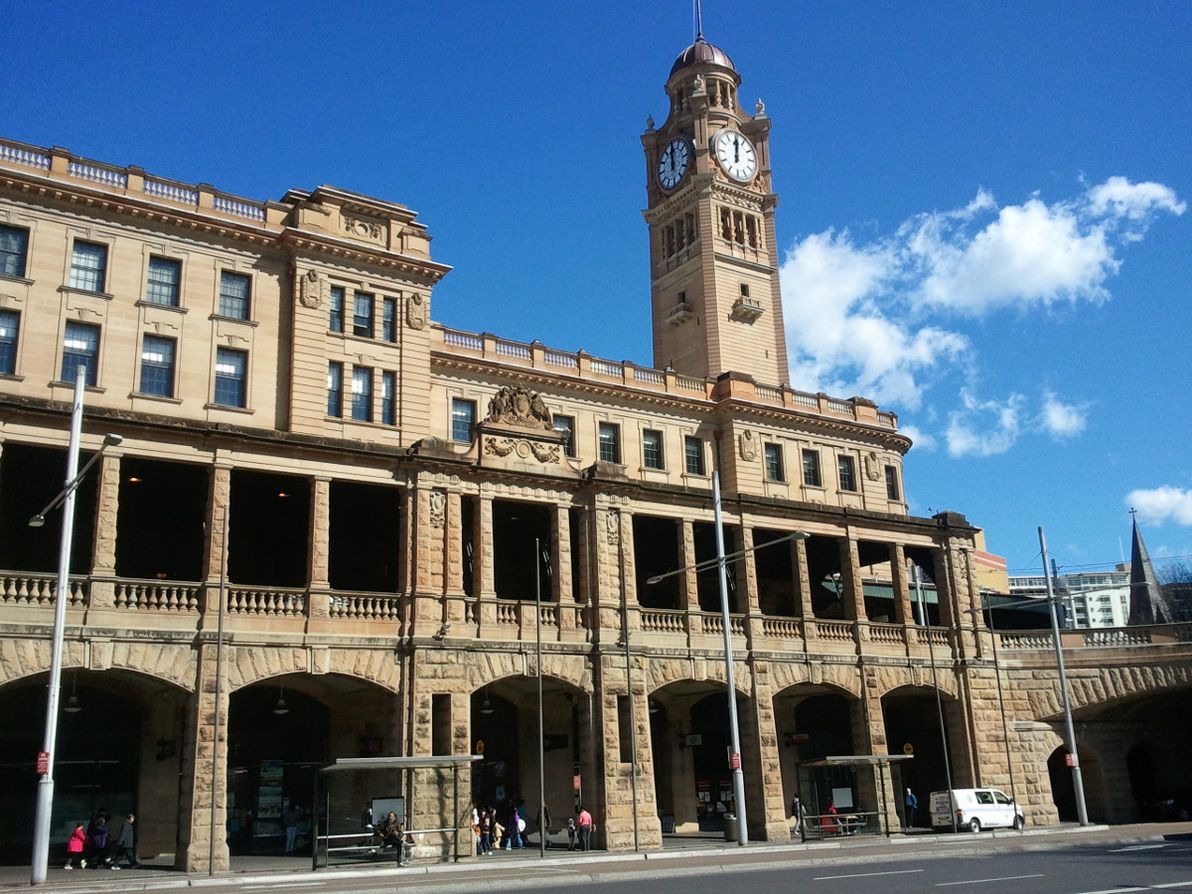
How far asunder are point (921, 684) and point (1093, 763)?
32.2ft

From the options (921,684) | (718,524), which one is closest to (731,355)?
(921,684)

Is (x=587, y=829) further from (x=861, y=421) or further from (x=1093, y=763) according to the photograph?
(x=861, y=421)

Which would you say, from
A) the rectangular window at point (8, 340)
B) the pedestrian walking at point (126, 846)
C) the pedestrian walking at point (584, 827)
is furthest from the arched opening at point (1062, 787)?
the rectangular window at point (8, 340)

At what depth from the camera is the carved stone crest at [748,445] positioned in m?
53.3

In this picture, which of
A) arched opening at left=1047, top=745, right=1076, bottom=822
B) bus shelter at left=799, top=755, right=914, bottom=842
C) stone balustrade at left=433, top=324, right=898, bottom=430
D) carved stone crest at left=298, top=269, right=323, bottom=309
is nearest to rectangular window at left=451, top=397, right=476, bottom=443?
stone balustrade at left=433, top=324, right=898, bottom=430

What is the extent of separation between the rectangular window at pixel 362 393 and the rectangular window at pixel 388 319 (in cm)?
160

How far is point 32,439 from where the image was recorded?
30.6 meters

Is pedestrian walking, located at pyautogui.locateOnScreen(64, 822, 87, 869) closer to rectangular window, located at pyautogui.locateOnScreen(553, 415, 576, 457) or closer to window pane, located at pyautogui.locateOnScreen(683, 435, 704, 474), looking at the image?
rectangular window, located at pyautogui.locateOnScreen(553, 415, 576, 457)

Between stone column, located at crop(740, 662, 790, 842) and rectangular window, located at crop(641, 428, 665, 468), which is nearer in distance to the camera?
stone column, located at crop(740, 662, 790, 842)

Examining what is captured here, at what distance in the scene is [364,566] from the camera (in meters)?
41.9

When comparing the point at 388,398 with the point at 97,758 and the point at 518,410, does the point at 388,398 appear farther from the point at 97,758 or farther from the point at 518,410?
the point at 97,758

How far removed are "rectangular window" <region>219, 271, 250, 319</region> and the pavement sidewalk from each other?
58.4ft

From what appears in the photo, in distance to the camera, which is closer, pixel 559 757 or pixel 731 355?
pixel 559 757

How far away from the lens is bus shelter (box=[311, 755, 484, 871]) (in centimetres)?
2917
